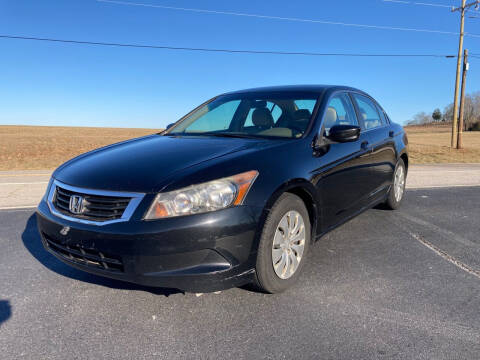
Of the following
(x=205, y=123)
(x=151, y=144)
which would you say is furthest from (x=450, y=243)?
(x=151, y=144)

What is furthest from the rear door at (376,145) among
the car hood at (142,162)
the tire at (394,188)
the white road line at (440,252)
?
the car hood at (142,162)

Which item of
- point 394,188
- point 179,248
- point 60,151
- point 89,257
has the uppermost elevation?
point 179,248

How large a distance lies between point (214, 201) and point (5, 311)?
1708mm

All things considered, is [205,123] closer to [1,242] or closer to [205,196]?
[205,196]

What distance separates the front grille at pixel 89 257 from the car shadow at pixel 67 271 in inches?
20.9

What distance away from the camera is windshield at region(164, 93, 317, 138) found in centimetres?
353

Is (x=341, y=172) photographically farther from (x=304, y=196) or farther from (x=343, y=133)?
(x=304, y=196)

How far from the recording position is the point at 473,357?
6.95 feet

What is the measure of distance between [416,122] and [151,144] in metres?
139

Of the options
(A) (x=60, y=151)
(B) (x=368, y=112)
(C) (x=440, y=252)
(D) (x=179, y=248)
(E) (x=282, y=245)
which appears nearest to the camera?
(D) (x=179, y=248)

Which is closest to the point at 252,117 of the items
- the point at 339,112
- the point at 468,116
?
the point at 339,112

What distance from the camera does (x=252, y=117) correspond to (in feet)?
13.0

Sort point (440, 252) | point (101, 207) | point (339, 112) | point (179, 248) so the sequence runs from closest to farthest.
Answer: point (179, 248) → point (101, 207) → point (440, 252) → point (339, 112)

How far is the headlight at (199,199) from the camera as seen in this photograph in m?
2.33
